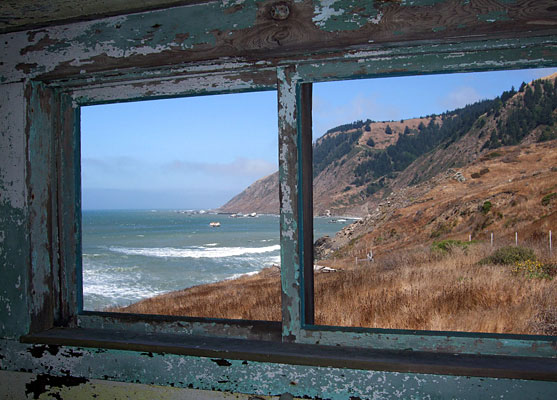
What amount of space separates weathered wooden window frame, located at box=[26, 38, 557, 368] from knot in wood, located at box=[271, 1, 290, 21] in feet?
0.52

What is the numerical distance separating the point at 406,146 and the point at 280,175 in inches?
4055

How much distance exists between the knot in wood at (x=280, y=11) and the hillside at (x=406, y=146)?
56.1m

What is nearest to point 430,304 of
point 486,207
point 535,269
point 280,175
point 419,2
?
point 535,269

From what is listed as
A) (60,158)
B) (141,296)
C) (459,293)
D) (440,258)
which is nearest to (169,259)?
(141,296)

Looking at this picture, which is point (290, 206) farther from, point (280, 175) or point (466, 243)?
point (466, 243)

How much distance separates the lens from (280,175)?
1.54 m

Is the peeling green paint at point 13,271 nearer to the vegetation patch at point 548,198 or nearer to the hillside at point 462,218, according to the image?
the hillside at point 462,218

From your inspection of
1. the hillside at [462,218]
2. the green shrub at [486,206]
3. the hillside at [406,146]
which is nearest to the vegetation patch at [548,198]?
the hillside at [462,218]

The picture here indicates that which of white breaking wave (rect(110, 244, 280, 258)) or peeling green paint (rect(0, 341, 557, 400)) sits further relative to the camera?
white breaking wave (rect(110, 244, 280, 258))

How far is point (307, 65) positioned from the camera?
1.51 meters

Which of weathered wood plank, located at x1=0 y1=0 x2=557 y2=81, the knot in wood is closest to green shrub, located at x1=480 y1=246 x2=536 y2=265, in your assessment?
weathered wood plank, located at x1=0 y1=0 x2=557 y2=81

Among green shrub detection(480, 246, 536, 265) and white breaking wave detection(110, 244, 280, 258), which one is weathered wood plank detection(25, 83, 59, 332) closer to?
green shrub detection(480, 246, 536, 265)

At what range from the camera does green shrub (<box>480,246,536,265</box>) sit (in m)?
7.96

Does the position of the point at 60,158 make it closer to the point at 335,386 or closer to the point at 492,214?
the point at 335,386
